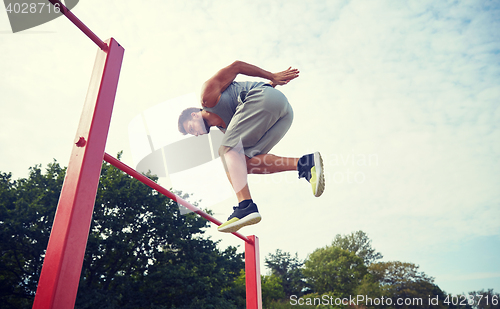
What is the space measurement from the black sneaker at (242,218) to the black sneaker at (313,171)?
402 mm

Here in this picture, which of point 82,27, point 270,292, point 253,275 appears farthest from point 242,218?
point 270,292

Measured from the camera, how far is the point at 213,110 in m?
1.90

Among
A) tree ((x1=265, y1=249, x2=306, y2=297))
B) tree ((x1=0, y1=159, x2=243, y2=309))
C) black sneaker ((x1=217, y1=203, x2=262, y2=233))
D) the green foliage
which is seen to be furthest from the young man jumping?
tree ((x1=265, y1=249, x2=306, y2=297))

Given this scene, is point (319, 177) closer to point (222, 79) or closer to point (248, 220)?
point (248, 220)

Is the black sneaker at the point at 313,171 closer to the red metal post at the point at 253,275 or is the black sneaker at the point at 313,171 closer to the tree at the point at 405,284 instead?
the red metal post at the point at 253,275

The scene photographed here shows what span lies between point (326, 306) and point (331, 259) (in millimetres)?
6178

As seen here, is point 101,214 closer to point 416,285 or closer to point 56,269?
point 56,269

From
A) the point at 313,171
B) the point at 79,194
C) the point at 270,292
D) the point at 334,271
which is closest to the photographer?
the point at 79,194

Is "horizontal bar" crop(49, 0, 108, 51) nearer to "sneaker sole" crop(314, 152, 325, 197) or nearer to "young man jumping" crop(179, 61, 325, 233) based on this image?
"young man jumping" crop(179, 61, 325, 233)

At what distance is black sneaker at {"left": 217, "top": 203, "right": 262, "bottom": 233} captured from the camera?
165cm

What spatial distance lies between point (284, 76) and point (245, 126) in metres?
0.54

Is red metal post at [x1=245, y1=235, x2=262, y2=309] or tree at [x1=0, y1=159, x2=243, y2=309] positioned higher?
tree at [x1=0, y1=159, x2=243, y2=309]

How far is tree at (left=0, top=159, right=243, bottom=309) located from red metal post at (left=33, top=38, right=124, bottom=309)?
1202 cm

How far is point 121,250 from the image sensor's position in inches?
504
